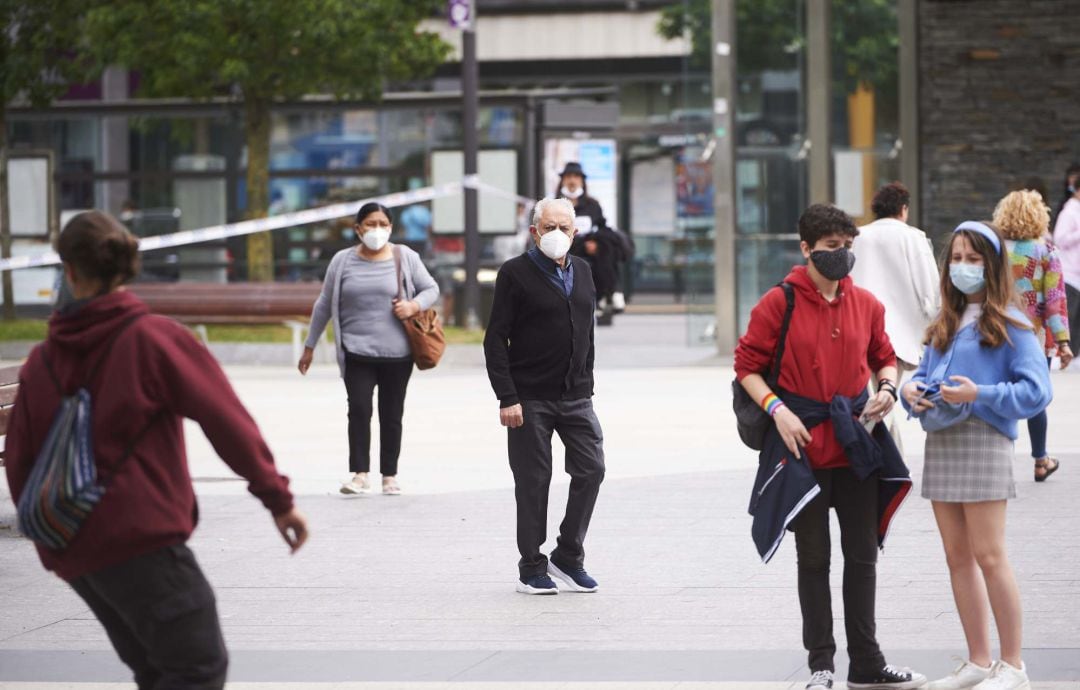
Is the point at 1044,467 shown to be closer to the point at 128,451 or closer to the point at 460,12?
the point at 128,451

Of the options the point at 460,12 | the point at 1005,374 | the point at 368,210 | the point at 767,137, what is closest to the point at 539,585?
the point at 1005,374

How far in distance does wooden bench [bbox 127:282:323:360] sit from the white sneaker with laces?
14.3 m

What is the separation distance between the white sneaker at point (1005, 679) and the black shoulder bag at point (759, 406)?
3.10ft

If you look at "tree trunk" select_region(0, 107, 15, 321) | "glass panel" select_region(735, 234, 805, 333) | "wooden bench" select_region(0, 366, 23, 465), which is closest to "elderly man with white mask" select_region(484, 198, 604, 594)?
"wooden bench" select_region(0, 366, 23, 465)

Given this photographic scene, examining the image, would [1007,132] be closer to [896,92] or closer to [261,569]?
[896,92]

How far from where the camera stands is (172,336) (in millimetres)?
4414

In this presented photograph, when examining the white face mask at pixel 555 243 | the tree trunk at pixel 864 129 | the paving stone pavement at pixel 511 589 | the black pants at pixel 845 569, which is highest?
the tree trunk at pixel 864 129

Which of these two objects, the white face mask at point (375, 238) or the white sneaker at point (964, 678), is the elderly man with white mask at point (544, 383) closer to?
the white sneaker at point (964, 678)

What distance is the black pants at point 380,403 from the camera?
1057cm

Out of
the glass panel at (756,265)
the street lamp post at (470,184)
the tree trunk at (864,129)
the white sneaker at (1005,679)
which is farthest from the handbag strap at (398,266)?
the street lamp post at (470,184)

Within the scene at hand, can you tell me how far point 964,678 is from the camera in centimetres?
579

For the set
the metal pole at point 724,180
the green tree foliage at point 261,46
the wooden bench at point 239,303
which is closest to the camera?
the metal pole at point 724,180

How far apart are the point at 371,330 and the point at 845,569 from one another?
5.02 metres

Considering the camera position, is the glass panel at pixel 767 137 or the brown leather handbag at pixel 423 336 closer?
the brown leather handbag at pixel 423 336
